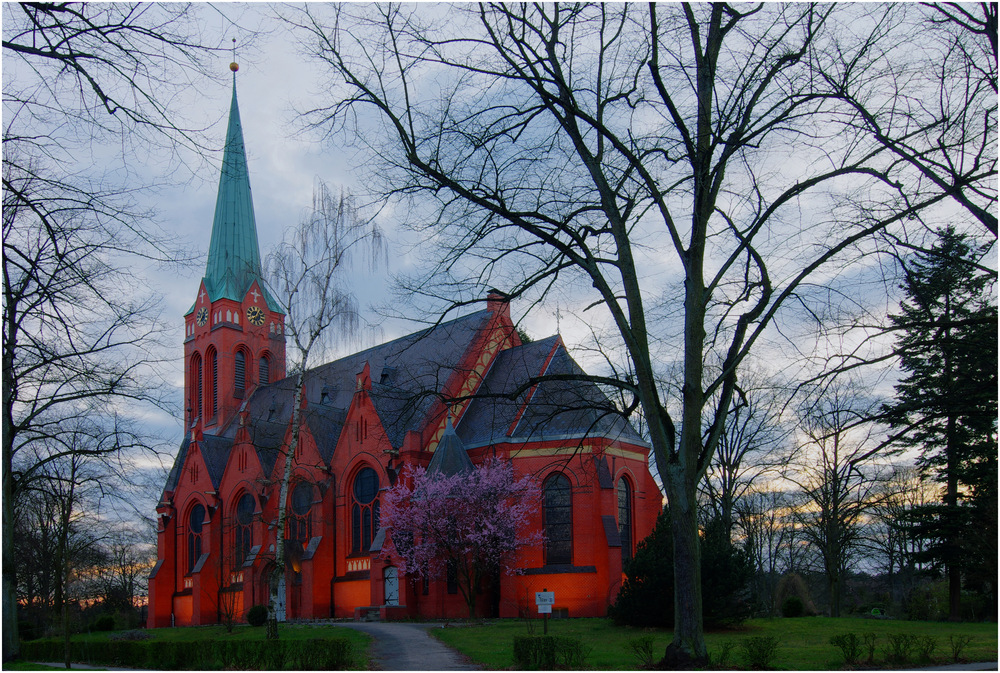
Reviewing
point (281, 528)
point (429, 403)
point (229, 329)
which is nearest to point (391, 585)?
point (429, 403)

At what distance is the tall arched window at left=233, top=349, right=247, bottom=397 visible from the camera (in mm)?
54781

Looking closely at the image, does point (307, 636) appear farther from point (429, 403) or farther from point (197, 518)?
point (197, 518)

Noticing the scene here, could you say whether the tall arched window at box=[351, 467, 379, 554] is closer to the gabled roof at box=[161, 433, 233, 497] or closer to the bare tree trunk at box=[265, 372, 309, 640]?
the gabled roof at box=[161, 433, 233, 497]

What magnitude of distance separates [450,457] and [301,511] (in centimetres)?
1131

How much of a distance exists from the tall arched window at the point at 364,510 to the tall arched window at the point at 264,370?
734 inches

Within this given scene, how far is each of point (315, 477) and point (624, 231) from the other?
29450 mm

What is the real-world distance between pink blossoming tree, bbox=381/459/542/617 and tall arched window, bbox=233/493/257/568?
46.7ft

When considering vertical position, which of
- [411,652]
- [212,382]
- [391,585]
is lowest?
[391,585]

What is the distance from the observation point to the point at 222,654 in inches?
734

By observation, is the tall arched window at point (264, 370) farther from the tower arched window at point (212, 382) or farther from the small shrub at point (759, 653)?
the small shrub at point (759, 653)

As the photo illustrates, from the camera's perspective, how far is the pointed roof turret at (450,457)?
34353 millimetres

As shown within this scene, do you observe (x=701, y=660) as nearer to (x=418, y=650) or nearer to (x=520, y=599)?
(x=418, y=650)

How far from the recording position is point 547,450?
35.0 metres

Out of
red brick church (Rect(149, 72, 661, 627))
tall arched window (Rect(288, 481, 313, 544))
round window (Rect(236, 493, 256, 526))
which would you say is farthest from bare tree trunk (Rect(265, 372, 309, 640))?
round window (Rect(236, 493, 256, 526))
